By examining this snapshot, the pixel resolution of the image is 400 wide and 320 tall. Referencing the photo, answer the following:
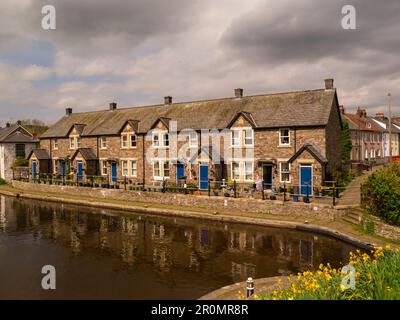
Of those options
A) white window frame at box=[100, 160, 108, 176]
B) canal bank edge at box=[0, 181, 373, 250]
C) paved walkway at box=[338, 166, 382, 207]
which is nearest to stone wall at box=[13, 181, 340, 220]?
canal bank edge at box=[0, 181, 373, 250]

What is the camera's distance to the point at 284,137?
2869 centimetres

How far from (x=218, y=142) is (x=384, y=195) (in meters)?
17.0

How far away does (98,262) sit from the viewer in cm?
1609

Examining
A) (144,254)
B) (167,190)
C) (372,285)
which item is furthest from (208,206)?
(372,285)

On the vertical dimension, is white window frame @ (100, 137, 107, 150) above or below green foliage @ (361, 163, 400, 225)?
above

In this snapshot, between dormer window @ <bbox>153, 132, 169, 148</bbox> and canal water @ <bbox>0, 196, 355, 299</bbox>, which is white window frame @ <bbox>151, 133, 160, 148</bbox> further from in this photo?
canal water @ <bbox>0, 196, 355, 299</bbox>

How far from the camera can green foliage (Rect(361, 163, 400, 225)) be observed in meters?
16.7

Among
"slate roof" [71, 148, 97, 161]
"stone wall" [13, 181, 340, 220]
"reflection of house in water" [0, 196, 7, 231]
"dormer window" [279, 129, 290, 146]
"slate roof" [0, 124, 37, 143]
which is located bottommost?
"reflection of house in water" [0, 196, 7, 231]

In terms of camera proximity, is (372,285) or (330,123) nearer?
(372,285)

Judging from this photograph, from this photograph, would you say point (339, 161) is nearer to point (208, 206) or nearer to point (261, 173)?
point (261, 173)

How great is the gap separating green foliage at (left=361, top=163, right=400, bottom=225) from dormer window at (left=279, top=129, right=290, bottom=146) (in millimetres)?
9476

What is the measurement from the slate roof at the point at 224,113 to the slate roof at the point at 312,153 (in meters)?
1.88

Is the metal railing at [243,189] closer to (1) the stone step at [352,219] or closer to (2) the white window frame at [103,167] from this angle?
(1) the stone step at [352,219]
